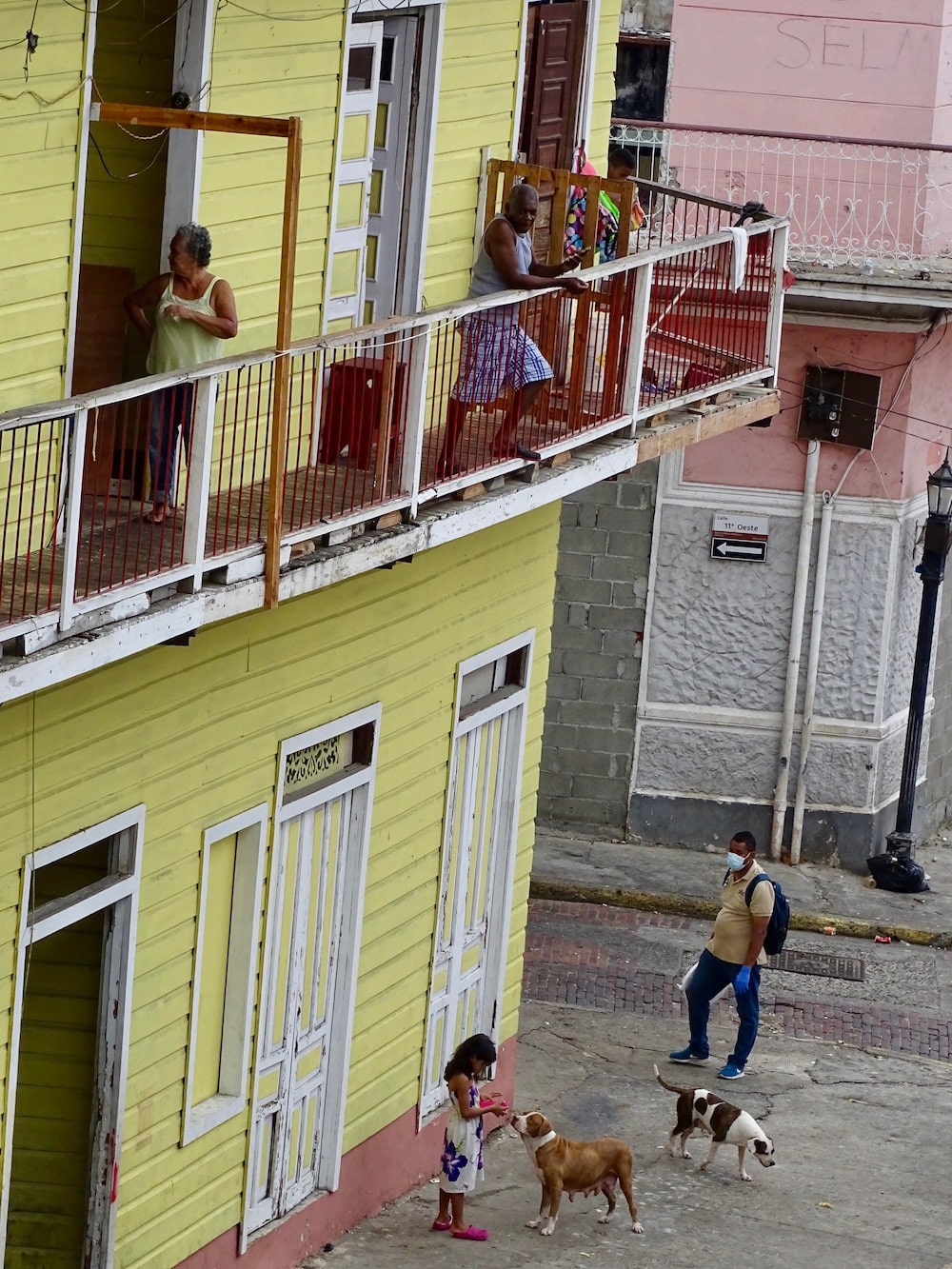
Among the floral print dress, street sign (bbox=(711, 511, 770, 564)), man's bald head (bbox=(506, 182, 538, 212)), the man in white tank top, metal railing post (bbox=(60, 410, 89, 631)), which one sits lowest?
the floral print dress

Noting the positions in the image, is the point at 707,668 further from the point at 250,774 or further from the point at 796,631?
the point at 250,774

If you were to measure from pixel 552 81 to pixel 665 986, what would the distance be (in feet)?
21.8

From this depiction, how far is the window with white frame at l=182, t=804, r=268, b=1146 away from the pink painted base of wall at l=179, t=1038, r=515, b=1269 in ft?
2.06

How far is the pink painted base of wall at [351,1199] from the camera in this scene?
1037cm

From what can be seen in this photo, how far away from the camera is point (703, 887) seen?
18.4 meters

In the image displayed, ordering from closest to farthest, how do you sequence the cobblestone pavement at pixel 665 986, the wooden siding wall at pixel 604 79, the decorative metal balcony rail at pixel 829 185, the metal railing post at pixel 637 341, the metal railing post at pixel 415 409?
1. the metal railing post at pixel 415 409
2. the metal railing post at pixel 637 341
3. the wooden siding wall at pixel 604 79
4. the cobblestone pavement at pixel 665 986
5. the decorative metal balcony rail at pixel 829 185

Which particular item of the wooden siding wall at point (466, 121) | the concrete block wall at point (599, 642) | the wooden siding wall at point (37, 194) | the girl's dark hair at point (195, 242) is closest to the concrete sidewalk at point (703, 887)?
the concrete block wall at point (599, 642)

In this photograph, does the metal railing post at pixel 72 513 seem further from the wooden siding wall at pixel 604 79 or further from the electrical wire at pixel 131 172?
the wooden siding wall at pixel 604 79

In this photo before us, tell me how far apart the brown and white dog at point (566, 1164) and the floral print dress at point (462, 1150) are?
21 centimetres

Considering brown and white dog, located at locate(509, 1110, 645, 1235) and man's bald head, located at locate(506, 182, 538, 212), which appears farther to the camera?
brown and white dog, located at locate(509, 1110, 645, 1235)

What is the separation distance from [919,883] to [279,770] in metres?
9.82

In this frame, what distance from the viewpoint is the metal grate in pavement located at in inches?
666

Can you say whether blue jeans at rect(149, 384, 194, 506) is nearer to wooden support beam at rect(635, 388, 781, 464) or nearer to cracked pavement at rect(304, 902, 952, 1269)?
wooden support beam at rect(635, 388, 781, 464)

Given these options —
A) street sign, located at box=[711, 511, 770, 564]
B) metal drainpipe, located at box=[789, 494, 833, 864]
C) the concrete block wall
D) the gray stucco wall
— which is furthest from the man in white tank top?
metal drainpipe, located at box=[789, 494, 833, 864]
